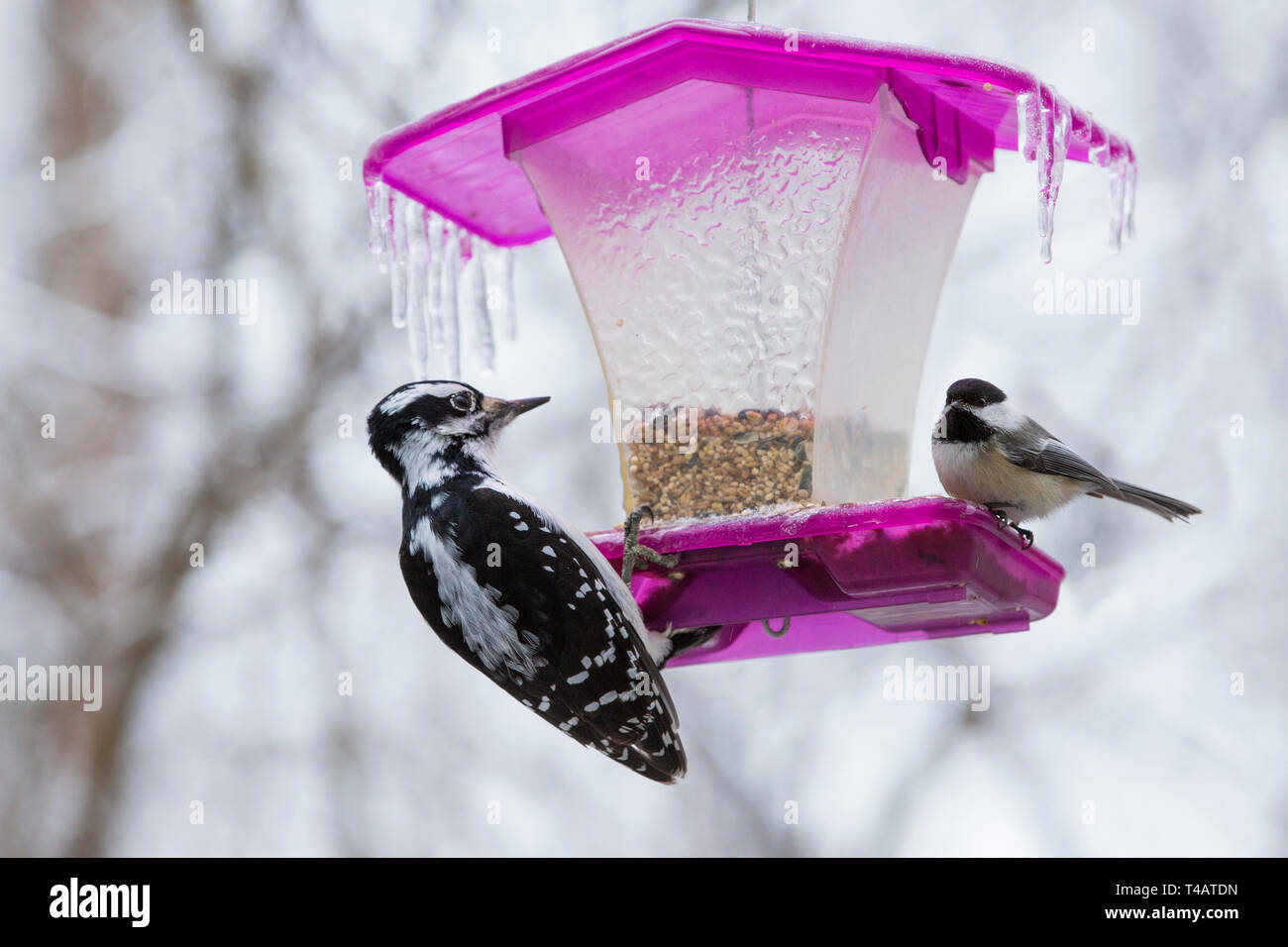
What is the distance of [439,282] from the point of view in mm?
4781

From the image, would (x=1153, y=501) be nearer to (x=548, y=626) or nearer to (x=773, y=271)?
(x=773, y=271)

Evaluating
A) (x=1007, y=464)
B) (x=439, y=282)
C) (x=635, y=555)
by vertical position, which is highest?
(x=439, y=282)

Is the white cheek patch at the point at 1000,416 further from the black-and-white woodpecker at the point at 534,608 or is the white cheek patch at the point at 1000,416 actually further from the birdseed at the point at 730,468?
the black-and-white woodpecker at the point at 534,608

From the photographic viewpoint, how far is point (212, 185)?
866cm

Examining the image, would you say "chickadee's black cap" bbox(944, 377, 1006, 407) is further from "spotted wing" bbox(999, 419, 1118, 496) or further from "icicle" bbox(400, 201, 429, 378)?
"icicle" bbox(400, 201, 429, 378)

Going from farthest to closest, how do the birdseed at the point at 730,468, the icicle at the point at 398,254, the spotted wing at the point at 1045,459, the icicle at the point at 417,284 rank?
the icicle at the point at 417,284, the icicle at the point at 398,254, the spotted wing at the point at 1045,459, the birdseed at the point at 730,468

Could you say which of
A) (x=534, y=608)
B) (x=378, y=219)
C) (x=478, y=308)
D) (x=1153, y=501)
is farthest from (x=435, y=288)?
(x=1153, y=501)

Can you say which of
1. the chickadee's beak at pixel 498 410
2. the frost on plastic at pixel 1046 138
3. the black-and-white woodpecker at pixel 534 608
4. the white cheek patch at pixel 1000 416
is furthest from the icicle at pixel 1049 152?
the chickadee's beak at pixel 498 410

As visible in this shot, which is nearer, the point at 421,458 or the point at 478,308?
the point at 421,458

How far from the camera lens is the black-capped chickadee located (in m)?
4.38

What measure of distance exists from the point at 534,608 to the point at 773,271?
1309 mm

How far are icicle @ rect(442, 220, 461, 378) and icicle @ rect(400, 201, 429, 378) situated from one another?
0.27 feet

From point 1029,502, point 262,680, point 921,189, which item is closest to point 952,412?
point 1029,502

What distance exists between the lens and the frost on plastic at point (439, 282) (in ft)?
14.8
